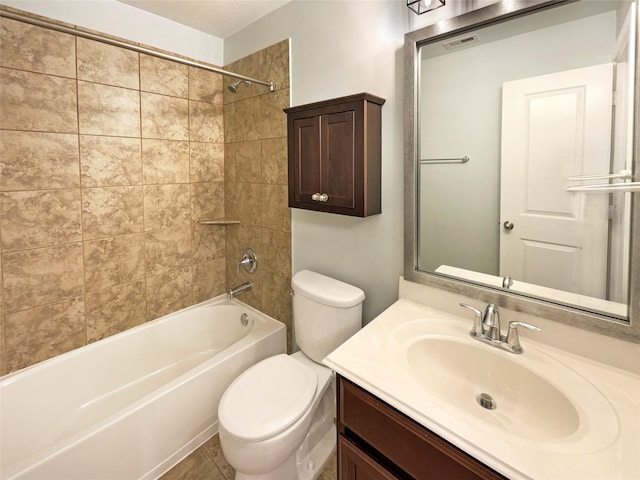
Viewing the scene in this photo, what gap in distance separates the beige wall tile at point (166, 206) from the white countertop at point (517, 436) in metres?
1.60

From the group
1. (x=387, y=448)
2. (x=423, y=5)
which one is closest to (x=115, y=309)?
(x=387, y=448)

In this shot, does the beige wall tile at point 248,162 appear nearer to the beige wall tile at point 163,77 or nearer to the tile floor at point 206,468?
the beige wall tile at point 163,77

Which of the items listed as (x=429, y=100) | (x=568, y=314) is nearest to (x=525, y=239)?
(x=568, y=314)

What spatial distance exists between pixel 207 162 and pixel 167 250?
0.68m

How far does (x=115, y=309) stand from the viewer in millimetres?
1976

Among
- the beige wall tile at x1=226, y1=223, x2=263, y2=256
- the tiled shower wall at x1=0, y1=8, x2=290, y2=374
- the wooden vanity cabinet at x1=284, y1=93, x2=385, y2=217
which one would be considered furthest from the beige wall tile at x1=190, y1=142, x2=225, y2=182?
the wooden vanity cabinet at x1=284, y1=93, x2=385, y2=217

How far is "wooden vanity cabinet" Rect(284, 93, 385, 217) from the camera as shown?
4.52 ft

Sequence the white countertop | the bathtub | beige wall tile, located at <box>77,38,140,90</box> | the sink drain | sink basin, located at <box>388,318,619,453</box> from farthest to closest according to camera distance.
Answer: beige wall tile, located at <box>77,38,140,90</box>, the bathtub, the sink drain, sink basin, located at <box>388,318,619,453</box>, the white countertop

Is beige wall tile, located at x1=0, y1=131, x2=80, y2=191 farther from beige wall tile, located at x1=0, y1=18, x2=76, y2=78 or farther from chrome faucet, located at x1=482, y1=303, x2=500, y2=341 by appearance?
chrome faucet, located at x1=482, y1=303, x2=500, y2=341

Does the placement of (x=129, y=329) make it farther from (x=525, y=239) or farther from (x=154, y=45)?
(x=525, y=239)

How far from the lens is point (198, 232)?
Answer: 2.33 meters

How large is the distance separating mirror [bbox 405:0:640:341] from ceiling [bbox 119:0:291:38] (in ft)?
3.57

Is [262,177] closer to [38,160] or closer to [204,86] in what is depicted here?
[204,86]

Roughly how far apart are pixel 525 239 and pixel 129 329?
2.21 meters
